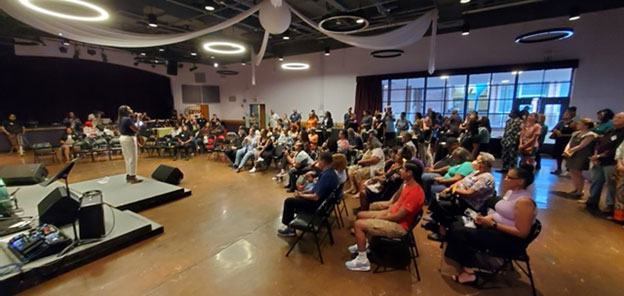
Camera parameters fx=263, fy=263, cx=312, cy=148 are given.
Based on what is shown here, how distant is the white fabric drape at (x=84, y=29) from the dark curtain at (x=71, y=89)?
28.4 ft

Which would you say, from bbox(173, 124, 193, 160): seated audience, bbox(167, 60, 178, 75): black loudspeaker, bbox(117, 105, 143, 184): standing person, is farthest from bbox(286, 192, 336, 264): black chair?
bbox(167, 60, 178, 75): black loudspeaker

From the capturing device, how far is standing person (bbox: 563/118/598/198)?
4.18 metres

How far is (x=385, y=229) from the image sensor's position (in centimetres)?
244

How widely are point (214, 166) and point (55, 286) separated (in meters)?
4.87

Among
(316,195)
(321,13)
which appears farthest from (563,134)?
(321,13)

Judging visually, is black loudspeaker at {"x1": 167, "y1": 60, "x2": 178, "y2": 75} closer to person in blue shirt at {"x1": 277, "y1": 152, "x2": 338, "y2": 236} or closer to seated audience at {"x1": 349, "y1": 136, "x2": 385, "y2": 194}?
seated audience at {"x1": 349, "y1": 136, "x2": 385, "y2": 194}

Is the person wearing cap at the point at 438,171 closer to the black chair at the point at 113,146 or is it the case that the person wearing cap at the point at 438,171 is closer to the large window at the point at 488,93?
the large window at the point at 488,93

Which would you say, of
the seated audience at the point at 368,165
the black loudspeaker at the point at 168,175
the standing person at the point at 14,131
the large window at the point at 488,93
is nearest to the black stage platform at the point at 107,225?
the black loudspeaker at the point at 168,175

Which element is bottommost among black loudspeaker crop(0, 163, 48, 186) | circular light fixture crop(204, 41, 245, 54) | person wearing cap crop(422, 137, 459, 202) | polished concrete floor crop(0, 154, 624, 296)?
polished concrete floor crop(0, 154, 624, 296)

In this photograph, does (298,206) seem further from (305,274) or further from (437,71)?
(437,71)

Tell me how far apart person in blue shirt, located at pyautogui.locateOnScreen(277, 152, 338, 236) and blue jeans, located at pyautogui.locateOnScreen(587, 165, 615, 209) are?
13.1 feet

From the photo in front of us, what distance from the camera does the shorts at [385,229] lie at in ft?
7.93

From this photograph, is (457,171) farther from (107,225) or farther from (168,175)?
(168,175)

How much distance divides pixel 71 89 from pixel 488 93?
16.0 meters
